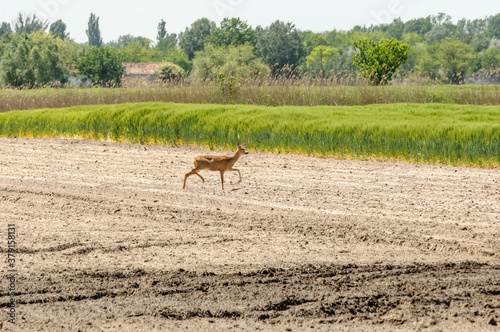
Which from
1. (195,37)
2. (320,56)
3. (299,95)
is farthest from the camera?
(320,56)

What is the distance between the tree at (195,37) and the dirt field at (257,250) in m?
122

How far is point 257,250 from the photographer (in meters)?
8.08

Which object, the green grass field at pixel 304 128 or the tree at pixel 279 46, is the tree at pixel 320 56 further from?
the green grass field at pixel 304 128

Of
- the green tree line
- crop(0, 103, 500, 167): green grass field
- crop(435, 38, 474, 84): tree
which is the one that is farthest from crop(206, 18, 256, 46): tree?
crop(0, 103, 500, 167): green grass field

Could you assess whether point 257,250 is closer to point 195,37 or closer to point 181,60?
point 181,60

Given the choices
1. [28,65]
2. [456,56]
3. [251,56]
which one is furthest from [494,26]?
[28,65]

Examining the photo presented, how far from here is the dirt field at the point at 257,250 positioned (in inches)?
227

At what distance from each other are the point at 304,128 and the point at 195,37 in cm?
12081

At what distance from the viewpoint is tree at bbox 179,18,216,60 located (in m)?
134

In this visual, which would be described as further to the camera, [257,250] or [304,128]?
[304,128]

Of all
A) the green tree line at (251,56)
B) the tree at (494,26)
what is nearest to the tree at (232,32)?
the green tree line at (251,56)

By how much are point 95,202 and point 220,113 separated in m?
10.4

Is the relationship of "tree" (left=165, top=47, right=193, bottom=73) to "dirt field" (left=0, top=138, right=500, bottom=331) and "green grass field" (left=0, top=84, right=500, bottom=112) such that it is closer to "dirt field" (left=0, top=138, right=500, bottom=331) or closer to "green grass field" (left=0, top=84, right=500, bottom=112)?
"green grass field" (left=0, top=84, right=500, bottom=112)

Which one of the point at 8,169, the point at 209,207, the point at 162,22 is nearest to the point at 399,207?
the point at 209,207
